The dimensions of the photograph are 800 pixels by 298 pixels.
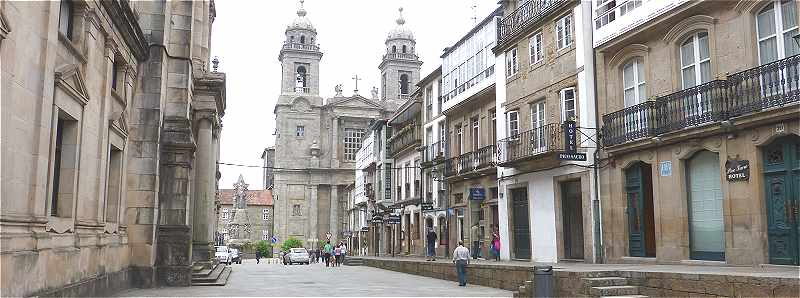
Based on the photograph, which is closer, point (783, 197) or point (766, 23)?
point (783, 197)

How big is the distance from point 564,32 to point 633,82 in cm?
333

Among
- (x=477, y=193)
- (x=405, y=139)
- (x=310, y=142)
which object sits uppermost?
(x=310, y=142)

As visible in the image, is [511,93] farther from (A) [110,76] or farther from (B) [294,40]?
(B) [294,40]

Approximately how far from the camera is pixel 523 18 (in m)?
24.6

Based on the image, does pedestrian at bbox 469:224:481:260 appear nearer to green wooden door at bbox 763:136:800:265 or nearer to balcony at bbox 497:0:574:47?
balcony at bbox 497:0:574:47

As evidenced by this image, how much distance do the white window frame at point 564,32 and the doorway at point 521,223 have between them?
5.47 meters

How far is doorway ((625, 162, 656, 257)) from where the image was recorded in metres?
18.5

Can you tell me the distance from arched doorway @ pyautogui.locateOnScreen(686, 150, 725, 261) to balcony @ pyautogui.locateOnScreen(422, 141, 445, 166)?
15843mm

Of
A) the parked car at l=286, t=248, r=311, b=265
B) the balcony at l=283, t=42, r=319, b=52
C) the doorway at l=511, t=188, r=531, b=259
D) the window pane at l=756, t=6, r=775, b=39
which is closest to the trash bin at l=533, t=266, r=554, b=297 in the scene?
the window pane at l=756, t=6, r=775, b=39

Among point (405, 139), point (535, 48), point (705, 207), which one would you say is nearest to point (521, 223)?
point (535, 48)

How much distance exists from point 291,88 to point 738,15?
69.7m

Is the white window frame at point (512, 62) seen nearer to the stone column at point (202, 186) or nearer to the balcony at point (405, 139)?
the stone column at point (202, 186)

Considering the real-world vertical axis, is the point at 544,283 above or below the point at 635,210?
below

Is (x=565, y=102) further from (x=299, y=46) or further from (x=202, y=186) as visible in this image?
(x=299, y=46)
